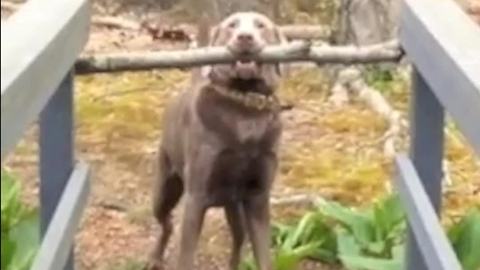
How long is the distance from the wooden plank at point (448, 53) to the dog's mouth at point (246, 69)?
4.05 feet

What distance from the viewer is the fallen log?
471 cm

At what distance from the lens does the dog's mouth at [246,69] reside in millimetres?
5082

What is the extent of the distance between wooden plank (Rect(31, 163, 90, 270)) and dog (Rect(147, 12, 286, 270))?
1658 mm

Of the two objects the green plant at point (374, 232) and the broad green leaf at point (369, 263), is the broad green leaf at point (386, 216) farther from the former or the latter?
the broad green leaf at point (369, 263)

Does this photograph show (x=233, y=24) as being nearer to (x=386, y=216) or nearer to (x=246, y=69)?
(x=246, y=69)

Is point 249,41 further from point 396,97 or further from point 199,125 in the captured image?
point 396,97

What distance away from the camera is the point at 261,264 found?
5.50 m

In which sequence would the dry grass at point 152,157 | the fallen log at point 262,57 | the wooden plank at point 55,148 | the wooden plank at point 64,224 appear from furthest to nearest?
the dry grass at point 152,157
the fallen log at point 262,57
the wooden plank at point 55,148
the wooden plank at point 64,224

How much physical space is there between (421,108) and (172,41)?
218 inches

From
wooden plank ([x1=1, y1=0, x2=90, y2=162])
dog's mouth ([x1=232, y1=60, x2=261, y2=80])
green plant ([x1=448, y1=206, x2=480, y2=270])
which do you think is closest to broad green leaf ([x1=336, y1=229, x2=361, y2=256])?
green plant ([x1=448, y1=206, x2=480, y2=270])

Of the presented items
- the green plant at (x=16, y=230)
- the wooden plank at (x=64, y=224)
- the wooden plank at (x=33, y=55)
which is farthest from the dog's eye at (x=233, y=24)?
the wooden plank at (x=33, y=55)

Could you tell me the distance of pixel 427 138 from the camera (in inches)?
149

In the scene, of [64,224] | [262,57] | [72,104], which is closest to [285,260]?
[262,57]

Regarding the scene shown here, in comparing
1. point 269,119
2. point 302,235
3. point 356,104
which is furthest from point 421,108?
point 356,104
